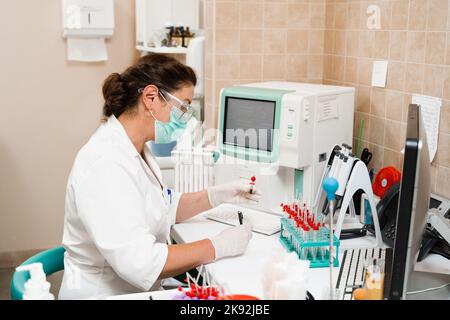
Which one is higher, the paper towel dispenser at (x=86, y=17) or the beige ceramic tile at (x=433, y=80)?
the paper towel dispenser at (x=86, y=17)

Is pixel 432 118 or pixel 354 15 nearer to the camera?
pixel 432 118

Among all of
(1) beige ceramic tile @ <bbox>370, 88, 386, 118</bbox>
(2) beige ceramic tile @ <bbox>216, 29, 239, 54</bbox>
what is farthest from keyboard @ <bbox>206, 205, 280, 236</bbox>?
(2) beige ceramic tile @ <bbox>216, 29, 239, 54</bbox>

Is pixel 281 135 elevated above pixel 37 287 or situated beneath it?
elevated above

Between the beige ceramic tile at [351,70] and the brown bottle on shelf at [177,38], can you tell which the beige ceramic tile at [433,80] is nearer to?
the beige ceramic tile at [351,70]

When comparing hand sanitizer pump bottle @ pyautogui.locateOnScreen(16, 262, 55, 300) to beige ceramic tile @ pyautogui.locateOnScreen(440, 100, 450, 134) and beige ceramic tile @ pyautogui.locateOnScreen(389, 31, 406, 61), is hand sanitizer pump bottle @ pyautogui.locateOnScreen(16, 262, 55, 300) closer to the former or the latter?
beige ceramic tile @ pyautogui.locateOnScreen(440, 100, 450, 134)

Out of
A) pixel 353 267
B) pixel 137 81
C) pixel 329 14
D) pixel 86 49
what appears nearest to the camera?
pixel 353 267

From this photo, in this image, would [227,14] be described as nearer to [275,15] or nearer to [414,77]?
[275,15]

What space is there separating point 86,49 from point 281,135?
197cm

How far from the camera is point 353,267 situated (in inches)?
67.4

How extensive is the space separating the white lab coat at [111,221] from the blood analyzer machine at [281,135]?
0.53 metres

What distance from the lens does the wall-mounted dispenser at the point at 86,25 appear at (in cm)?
346

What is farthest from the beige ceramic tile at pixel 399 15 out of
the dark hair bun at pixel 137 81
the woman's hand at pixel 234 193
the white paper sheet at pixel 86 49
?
the white paper sheet at pixel 86 49

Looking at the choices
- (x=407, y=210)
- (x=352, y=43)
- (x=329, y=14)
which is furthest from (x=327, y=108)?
(x=407, y=210)

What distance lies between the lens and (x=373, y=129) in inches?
100.0
